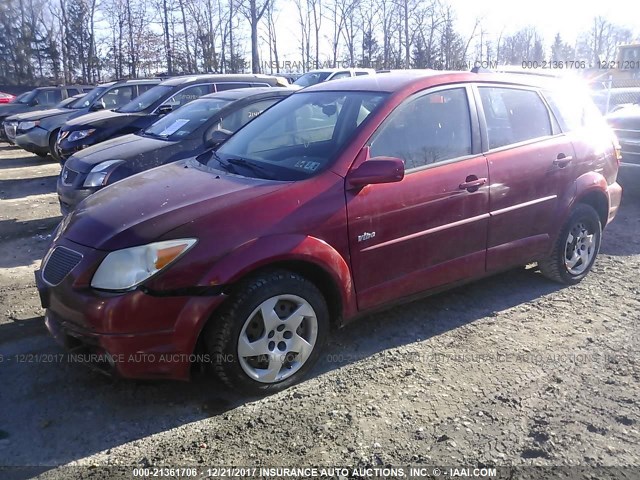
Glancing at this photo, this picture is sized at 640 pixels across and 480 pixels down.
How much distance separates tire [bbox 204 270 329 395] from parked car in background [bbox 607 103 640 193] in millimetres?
6252

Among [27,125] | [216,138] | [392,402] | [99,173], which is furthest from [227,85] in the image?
[392,402]

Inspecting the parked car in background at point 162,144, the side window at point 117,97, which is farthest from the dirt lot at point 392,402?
the side window at point 117,97

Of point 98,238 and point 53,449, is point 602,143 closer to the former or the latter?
point 98,238

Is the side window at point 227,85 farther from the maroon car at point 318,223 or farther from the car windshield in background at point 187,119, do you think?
the maroon car at point 318,223

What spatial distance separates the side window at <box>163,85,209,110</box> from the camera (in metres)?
9.61

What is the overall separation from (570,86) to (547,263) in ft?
5.30

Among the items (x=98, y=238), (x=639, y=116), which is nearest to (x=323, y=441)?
(x=98, y=238)

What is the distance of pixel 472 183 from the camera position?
4.01 meters

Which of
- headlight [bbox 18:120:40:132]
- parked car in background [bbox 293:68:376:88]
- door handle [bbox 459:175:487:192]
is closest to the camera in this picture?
door handle [bbox 459:175:487:192]

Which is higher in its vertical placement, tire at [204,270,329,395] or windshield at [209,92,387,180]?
windshield at [209,92,387,180]

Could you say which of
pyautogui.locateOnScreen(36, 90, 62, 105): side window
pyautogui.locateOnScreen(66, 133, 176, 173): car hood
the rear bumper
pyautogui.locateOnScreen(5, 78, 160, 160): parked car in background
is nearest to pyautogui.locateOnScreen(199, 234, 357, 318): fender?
pyautogui.locateOnScreen(66, 133, 176, 173): car hood

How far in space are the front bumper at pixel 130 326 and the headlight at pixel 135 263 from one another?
2.0 inches

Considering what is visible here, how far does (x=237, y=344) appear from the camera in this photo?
10.2 feet

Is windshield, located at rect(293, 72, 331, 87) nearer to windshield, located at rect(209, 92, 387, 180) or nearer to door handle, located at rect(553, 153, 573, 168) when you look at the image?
windshield, located at rect(209, 92, 387, 180)
